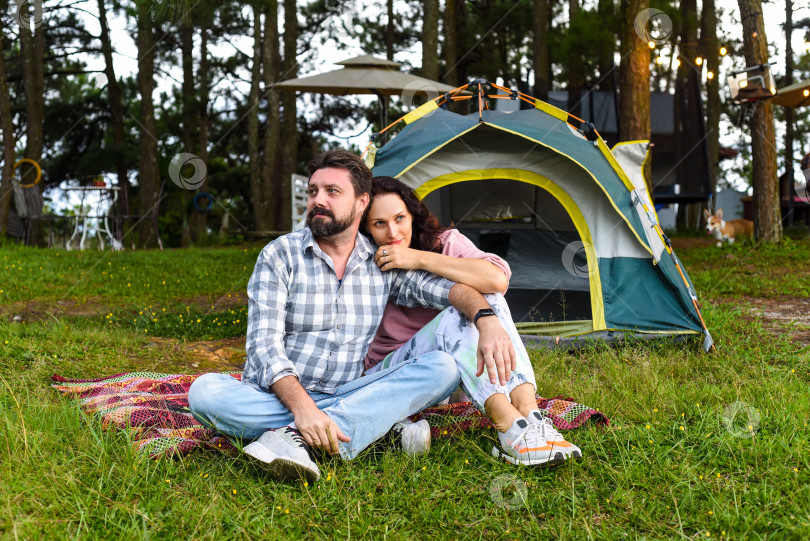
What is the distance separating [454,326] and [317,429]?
60 cm

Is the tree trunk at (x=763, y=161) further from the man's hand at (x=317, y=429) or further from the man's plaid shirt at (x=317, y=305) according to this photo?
the man's hand at (x=317, y=429)

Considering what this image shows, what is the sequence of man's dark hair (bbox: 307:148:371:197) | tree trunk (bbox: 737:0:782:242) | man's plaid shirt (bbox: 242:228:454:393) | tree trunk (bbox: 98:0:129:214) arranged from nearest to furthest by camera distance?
man's plaid shirt (bbox: 242:228:454:393)
man's dark hair (bbox: 307:148:371:197)
tree trunk (bbox: 737:0:782:242)
tree trunk (bbox: 98:0:129:214)

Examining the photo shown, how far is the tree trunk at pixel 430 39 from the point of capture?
934 cm

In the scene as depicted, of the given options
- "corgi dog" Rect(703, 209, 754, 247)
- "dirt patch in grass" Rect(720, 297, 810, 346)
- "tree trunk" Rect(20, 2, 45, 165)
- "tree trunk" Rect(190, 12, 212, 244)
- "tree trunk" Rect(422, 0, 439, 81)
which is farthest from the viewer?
"tree trunk" Rect(190, 12, 212, 244)

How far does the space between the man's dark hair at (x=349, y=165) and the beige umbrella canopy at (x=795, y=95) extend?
7550 mm

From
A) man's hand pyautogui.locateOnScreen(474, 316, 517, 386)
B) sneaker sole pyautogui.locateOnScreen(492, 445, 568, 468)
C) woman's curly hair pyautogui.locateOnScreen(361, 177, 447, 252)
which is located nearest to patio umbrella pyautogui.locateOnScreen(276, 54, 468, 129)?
woman's curly hair pyautogui.locateOnScreen(361, 177, 447, 252)

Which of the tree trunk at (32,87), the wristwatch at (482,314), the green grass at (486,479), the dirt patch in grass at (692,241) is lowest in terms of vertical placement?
the green grass at (486,479)

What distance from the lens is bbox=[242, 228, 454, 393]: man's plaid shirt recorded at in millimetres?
2268

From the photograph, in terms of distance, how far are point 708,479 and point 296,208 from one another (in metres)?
9.61

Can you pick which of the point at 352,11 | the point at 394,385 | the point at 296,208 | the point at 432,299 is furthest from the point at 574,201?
the point at 352,11

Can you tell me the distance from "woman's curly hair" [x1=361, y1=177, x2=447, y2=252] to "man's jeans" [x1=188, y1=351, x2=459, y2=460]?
57 centimetres

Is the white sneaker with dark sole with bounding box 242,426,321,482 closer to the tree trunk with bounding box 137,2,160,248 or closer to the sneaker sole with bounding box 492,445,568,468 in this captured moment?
the sneaker sole with bounding box 492,445,568,468

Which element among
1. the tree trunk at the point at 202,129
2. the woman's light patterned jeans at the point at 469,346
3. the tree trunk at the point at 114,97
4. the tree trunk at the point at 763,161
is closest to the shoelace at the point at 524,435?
the woman's light patterned jeans at the point at 469,346

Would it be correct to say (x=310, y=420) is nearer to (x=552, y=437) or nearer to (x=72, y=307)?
(x=552, y=437)
